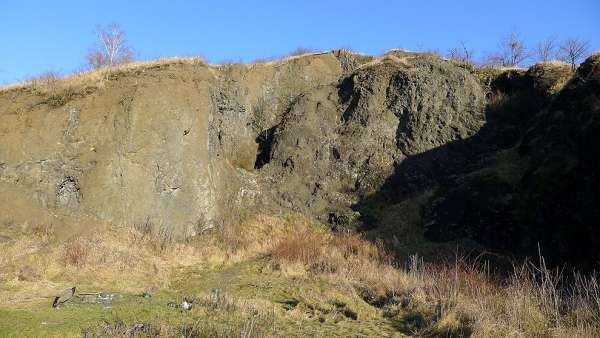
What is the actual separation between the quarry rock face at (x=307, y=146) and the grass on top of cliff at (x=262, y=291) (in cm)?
171

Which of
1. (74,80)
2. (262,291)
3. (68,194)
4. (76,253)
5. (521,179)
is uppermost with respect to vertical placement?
(74,80)

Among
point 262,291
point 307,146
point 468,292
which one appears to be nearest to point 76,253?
point 262,291

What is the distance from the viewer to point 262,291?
13.0 metres

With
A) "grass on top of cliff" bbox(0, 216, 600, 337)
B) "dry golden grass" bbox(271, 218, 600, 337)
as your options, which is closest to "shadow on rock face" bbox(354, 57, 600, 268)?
"grass on top of cliff" bbox(0, 216, 600, 337)

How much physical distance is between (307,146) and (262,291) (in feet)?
39.7

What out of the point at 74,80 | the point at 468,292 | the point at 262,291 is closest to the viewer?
the point at 468,292

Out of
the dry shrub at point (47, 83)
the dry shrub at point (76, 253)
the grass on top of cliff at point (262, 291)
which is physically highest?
the dry shrub at point (47, 83)

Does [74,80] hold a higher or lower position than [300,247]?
higher

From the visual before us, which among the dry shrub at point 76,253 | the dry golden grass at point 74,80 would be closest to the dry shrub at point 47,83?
the dry golden grass at point 74,80

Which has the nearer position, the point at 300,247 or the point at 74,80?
the point at 300,247

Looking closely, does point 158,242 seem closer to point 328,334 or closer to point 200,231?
point 200,231

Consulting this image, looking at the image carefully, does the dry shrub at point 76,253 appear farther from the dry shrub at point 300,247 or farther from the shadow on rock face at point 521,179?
the shadow on rock face at point 521,179

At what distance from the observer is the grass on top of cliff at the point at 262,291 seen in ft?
28.7

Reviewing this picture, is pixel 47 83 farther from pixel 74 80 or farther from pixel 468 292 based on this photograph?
pixel 468 292
